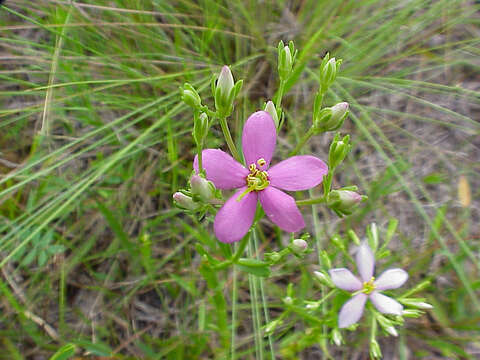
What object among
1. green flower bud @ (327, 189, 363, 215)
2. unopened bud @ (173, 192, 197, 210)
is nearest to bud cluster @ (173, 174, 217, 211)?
unopened bud @ (173, 192, 197, 210)

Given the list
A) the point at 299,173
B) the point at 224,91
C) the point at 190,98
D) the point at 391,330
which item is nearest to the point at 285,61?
the point at 224,91

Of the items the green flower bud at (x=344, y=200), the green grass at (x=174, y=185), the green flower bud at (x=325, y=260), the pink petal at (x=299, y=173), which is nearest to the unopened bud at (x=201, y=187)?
the pink petal at (x=299, y=173)

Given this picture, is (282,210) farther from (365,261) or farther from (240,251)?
(365,261)

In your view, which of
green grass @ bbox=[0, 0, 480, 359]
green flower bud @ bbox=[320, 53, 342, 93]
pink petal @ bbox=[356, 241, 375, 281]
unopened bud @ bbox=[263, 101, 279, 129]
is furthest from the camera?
green grass @ bbox=[0, 0, 480, 359]

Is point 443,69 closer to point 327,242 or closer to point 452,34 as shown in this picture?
point 452,34

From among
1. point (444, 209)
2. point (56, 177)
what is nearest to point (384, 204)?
point (444, 209)

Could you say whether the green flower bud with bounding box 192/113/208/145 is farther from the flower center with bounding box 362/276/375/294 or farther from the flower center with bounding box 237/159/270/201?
the flower center with bounding box 362/276/375/294
